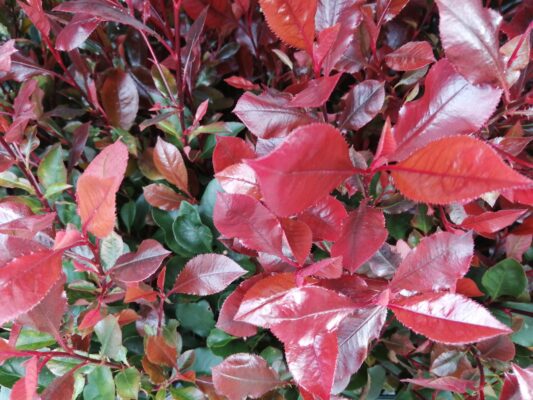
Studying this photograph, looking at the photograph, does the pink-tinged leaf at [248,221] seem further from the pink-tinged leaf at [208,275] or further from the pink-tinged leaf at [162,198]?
the pink-tinged leaf at [162,198]

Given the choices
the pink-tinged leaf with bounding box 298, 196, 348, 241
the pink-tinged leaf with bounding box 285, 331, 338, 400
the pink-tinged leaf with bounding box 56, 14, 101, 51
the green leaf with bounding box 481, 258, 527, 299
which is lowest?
the green leaf with bounding box 481, 258, 527, 299

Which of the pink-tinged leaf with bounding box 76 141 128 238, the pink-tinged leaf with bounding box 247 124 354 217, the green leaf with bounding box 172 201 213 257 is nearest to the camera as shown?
the pink-tinged leaf with bounding box 247 124 354 217

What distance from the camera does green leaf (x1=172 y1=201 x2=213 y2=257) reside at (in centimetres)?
62

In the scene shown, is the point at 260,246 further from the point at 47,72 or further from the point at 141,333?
the point at 47,72

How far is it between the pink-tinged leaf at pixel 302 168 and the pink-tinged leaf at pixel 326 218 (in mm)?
120

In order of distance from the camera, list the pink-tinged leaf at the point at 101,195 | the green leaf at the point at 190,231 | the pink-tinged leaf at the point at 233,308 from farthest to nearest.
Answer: the green leaf at the point at 190,231, the pink-tinged leaf at the point at 233,308, the pink-tinged leaf at the point at 101,195

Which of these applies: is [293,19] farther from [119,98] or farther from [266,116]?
[119,98]

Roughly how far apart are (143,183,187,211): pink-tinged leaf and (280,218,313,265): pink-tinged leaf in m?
0.27

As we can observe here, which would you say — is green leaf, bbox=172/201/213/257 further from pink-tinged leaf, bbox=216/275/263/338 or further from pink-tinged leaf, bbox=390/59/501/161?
pink-tinged leaf, bbox=390/59/501/161

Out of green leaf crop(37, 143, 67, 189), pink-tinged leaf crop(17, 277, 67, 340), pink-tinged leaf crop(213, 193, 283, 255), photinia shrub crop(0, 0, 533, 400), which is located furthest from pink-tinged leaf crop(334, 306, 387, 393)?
green leaf crop(37, 143, 67, 189)

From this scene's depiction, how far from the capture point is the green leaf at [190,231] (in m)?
0.62

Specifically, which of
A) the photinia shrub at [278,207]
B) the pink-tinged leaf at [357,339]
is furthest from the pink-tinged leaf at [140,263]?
the pink-tinged leaf at [357,339]

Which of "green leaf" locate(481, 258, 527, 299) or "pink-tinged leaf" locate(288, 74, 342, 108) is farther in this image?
"green leaf" locate(481, 258, 527, 299)

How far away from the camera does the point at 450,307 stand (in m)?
0.39
